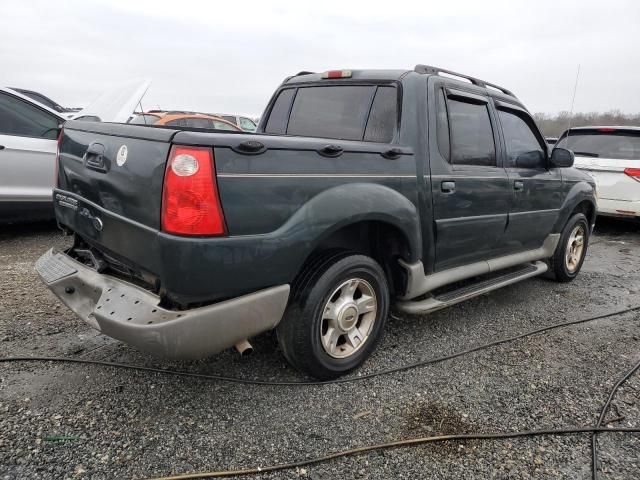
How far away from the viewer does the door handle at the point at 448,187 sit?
3061 millimetres

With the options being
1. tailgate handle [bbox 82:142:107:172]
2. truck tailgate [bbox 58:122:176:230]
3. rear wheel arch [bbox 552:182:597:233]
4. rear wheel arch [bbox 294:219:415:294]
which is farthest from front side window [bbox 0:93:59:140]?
rear wheel arch [bbox 552:182:597:233]

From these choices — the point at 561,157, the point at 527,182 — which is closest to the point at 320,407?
the point at 527,182

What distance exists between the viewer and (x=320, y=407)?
2492mm

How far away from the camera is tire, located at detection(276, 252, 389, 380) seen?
8.16 feet

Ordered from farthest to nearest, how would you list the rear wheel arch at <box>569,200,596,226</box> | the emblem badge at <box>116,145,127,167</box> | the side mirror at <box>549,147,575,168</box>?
1. the rear wheel arch at <box>569,200,596,226</box>
2. the side mirror at <box>549,147,575,168</box>
3. the emblem badge at <box>116,145,127,167</box>

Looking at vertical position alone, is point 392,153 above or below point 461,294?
above

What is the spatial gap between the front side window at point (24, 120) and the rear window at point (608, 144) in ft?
23.9

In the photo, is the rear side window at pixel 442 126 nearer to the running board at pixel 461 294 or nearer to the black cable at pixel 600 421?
the running board at pixel 461 294

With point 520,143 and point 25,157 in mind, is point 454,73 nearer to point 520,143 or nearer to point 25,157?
point 520,143

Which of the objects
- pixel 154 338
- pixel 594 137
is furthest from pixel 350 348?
pixel 594 137

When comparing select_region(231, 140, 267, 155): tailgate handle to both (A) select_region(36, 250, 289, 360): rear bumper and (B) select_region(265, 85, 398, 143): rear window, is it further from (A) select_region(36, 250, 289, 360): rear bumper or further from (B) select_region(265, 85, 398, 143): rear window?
(B) select_region(265, 85, 398, 143): rear window

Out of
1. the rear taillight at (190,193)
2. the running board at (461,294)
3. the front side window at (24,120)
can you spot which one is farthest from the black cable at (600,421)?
the front side window at (24,120)

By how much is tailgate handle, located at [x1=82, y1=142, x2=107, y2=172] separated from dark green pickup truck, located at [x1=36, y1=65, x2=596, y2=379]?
0.5 inches

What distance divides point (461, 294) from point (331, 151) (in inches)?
61.1
